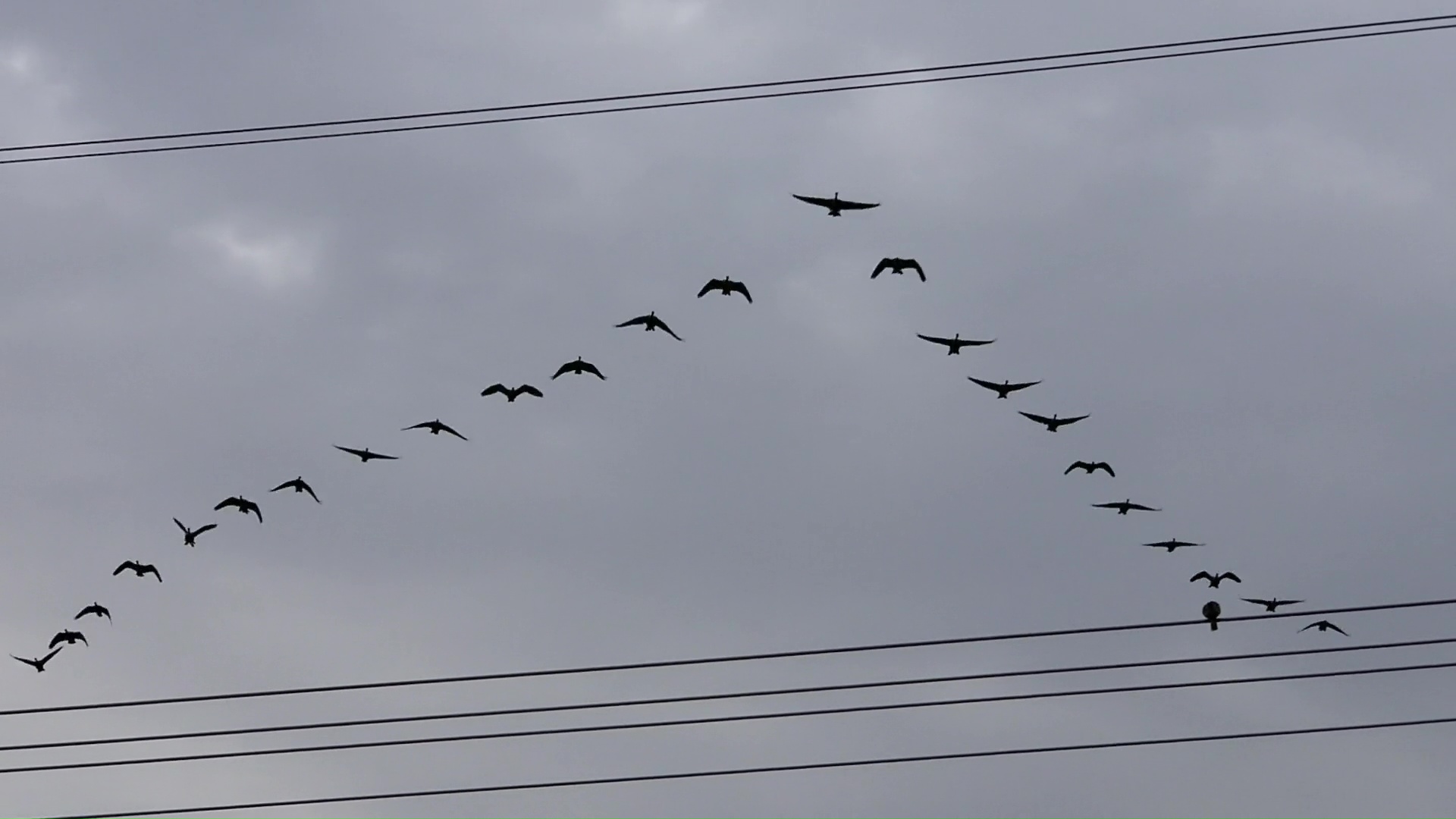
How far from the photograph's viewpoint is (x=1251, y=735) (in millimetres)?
32781

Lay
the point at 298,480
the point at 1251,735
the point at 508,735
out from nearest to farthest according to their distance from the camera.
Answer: the point at 508,735 < the point at 1251,735 < the point at 298,480

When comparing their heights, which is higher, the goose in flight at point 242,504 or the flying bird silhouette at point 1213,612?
the goose in flight at point 242,504

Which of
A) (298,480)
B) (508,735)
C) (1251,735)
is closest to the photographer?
(508,735)

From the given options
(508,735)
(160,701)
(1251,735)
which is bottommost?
(1251,735)

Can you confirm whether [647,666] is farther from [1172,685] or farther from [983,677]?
[1172,685]

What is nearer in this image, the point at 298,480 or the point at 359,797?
the point at 359,797

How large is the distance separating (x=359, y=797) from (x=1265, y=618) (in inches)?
600

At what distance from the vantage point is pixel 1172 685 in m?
31.6

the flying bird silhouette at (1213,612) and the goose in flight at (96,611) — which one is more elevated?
the goose in flight at (96,611)

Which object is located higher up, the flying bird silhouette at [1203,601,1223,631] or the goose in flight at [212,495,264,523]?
the goose in flight at [212,495,264,523]

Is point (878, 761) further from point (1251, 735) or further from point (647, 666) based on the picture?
point (1251, 735)

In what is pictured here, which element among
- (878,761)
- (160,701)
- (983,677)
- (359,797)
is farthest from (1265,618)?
(160,701)

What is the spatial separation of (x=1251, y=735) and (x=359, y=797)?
15.1 metres

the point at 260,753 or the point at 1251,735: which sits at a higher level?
the point at 260,753
